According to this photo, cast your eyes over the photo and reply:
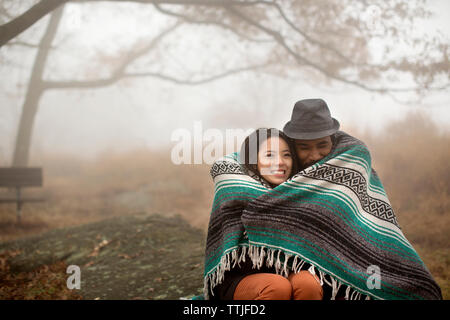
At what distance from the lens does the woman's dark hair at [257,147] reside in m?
2.39

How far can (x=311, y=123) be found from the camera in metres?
2.29

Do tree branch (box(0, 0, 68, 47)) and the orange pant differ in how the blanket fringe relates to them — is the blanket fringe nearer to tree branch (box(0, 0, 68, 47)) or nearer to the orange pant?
the orange pant

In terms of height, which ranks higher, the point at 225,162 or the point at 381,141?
the point at 381,141

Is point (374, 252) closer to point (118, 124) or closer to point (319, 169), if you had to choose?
point (319, 169)

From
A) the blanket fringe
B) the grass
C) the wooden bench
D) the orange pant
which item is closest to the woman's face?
the blanket fringe

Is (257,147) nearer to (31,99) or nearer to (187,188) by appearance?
(187,188)

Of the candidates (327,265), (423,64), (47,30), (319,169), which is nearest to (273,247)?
(327,265)

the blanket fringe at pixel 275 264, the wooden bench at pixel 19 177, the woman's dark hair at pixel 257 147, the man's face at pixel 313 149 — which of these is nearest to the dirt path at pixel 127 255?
the blanket fringe at pixel 275 264

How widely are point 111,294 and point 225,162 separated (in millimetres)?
1943

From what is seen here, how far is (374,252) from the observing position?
7.08 feet

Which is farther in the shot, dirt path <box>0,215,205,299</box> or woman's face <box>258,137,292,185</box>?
dirt path <box>0,215,205,299</box>

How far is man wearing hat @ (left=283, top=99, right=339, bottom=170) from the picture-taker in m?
2.29

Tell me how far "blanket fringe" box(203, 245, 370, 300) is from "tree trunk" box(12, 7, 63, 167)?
849 centimetres

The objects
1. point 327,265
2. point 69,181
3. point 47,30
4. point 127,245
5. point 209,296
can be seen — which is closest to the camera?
point 327,265
